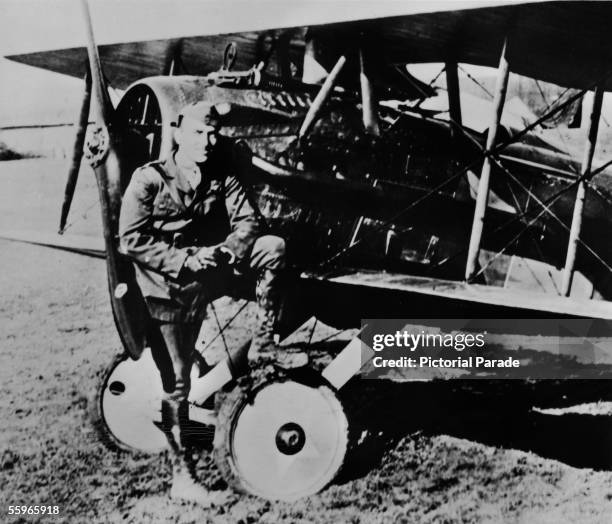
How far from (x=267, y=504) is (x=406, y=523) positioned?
2.41 feet

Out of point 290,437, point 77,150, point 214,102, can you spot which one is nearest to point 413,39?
point 214,102

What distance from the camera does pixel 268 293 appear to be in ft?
9.50

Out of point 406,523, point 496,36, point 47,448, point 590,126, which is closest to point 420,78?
point 496,36

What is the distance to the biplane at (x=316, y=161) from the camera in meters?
2.71

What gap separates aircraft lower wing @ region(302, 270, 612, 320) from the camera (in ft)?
8.66

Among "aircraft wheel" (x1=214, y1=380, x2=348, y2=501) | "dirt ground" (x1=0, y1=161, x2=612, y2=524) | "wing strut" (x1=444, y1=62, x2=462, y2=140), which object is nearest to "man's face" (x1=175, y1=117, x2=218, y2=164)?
"dirt ground" (x1=0, y1=161, x2=612, y2=524)

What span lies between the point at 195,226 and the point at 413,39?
1.48 metres

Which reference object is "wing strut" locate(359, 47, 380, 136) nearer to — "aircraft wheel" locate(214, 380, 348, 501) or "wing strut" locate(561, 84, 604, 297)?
"wing strut" locate(561, 84, 604, 297)

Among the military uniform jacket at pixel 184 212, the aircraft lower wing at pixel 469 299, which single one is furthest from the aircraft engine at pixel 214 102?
the aircraft lower wing at pixel 469 299

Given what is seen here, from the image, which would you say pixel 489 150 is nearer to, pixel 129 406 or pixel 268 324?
pixel 268 324

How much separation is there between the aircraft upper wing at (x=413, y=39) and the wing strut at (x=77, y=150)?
0.86ft

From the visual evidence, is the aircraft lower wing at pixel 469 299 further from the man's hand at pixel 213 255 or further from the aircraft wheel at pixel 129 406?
the aircraft wheel at pixel 129 406

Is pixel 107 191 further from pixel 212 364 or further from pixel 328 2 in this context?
pixel 328 2

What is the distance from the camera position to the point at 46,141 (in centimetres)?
314
